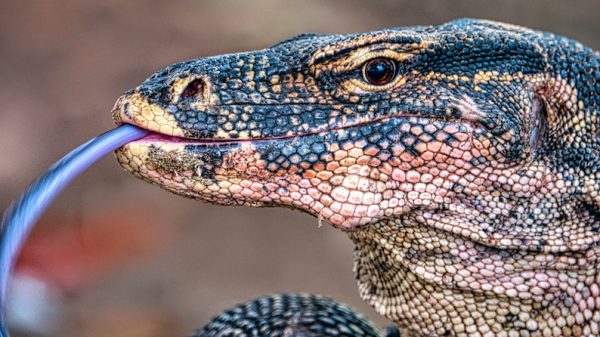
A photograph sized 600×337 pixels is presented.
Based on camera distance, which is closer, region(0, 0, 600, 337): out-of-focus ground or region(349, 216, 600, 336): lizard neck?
region(349, 216, 600, 336): lizard neck

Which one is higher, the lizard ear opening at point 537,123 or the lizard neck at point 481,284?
the lizard ear opening at point 537,123

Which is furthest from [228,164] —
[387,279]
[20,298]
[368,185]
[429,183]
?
[20,298]

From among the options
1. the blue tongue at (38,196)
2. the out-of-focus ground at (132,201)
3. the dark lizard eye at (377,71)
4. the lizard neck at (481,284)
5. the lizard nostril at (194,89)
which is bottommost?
the blue tongue at (38,196)

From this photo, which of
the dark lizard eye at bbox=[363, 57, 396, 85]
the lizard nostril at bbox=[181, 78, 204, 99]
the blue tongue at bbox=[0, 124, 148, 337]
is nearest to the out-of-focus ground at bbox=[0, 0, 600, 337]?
the dark lizard eye at bbox=[363, 57, 396, 85]

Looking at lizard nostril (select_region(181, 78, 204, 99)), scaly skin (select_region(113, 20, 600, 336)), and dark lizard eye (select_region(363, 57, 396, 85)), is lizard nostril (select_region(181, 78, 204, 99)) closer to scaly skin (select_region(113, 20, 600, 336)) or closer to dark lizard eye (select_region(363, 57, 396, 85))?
scaly skin (select_region(113, 20, 600, 336))

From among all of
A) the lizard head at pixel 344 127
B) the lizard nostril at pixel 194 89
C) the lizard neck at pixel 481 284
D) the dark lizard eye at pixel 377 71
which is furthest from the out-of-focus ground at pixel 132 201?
the lizard nostril at pixel 194 89

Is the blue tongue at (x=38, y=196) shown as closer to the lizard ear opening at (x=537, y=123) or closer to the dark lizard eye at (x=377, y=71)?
the dark lizard eye at (x=377, y=71)
